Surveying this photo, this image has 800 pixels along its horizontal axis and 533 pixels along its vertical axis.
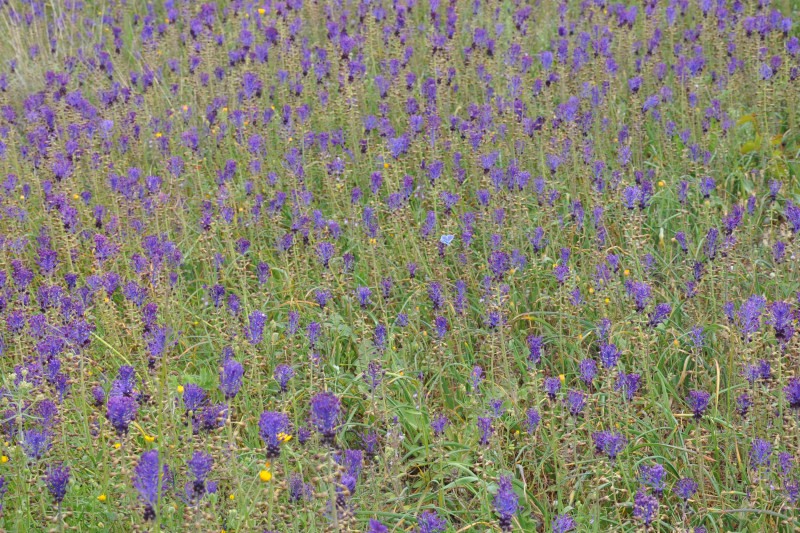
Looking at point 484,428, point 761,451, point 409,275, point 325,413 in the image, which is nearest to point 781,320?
point 761,451

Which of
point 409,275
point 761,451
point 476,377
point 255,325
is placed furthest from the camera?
point 409,275

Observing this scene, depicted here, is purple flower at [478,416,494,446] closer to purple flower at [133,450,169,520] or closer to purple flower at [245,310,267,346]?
purple flower at [245,310,267,346]

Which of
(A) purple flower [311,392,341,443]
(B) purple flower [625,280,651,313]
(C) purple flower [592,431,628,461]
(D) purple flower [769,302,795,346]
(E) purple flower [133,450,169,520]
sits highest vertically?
(A) purple flower [311,392,341,443]

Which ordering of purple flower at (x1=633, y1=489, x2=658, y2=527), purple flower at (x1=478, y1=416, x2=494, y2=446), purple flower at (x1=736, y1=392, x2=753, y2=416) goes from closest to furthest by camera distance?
purple flower at (x1=633, y1=489, x2=658, y2=527) → purple flower at (x1=478, y1=416, x2=494, y2=446) → purple flower at (x1=736, y1=392, x2=753, y2=416)

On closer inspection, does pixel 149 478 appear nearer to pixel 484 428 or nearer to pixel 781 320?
pixel 484 428

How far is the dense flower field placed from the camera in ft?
8.21

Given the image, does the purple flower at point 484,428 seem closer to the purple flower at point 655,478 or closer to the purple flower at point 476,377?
the purple flower at point 476,377

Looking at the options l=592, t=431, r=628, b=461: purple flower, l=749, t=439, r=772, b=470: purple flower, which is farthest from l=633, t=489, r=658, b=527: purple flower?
l=749, t=439, r=772, b=470: purple flower

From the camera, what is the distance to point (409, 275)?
3.67m

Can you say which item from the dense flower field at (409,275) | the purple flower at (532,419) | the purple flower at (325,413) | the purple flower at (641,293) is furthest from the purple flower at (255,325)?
the purple flower at (641,293)

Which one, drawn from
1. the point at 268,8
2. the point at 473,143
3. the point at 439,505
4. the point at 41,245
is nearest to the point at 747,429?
the point at 439,505

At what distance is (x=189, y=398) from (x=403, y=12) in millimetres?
4153

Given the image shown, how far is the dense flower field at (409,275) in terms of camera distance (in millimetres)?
2502

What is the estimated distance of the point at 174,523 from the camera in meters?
2.52
